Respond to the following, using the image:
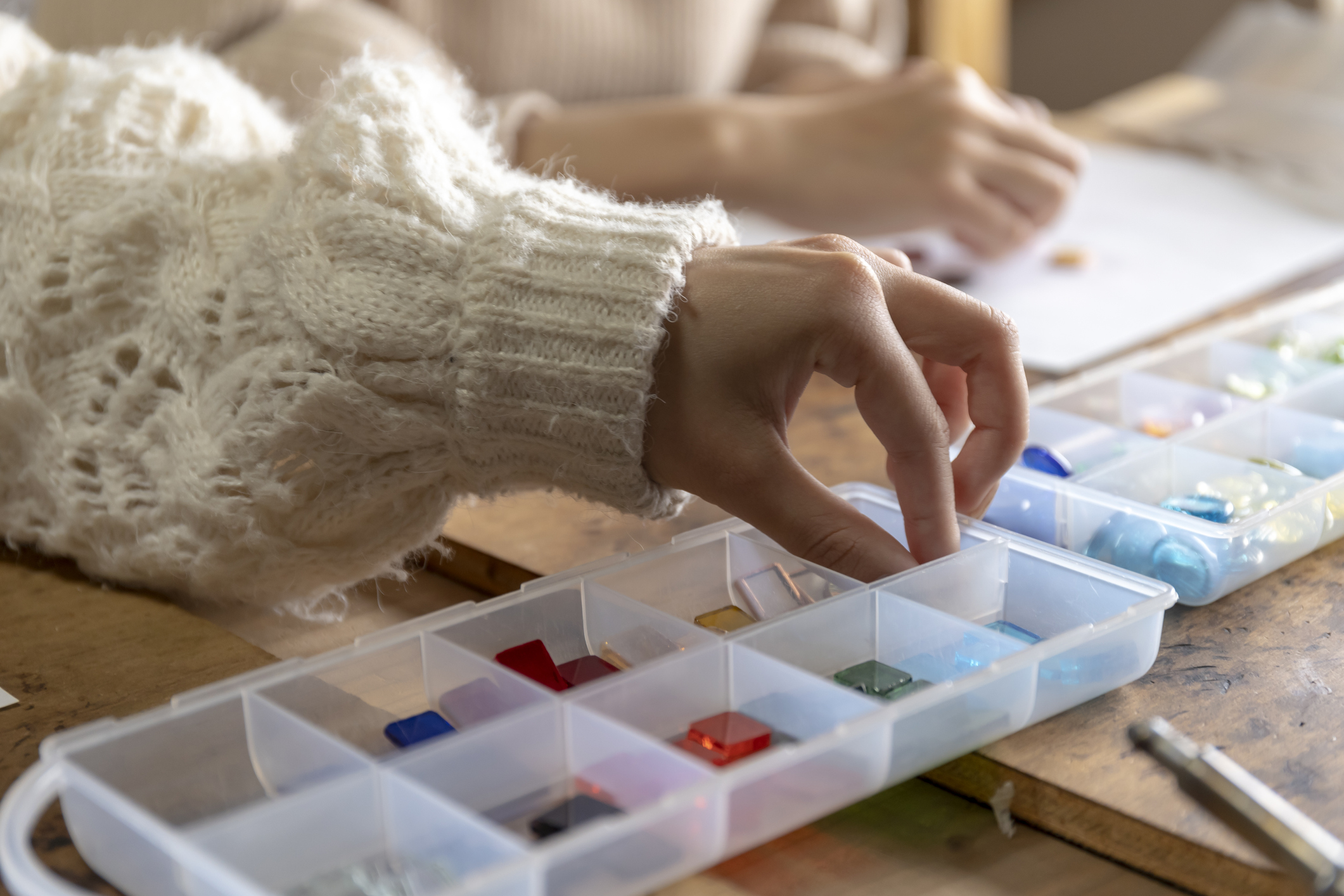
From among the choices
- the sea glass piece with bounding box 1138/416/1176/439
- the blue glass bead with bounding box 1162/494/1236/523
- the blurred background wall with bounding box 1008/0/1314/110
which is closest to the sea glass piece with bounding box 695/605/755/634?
the blue glass bead with bounding box 1162/494/1236/523

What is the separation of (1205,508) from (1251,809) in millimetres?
255

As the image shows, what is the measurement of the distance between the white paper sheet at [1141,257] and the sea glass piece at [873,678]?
1.58ft

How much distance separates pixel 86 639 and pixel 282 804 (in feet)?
0.86

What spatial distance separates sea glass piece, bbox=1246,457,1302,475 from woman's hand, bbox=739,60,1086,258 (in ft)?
1.55

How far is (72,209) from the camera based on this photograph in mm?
604

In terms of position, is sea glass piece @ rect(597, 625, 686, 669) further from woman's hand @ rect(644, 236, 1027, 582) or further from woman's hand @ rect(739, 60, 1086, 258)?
woman's hand @ rect(739, 60, 1086, 258)

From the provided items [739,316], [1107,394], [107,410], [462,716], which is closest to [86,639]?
[107,410]

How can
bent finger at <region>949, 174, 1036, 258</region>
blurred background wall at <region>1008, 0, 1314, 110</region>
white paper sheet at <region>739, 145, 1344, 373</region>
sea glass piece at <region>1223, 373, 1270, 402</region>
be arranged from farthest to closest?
blurred background wall at <region>1008, 0, 1314, 110</region> < bent finger at <region>949, 174, 1036, 258</region> < white paper sheet at <region>739, 145, 1344, 373</region> < sea glass piece at <region>1223, 373, 1270, 402</region>

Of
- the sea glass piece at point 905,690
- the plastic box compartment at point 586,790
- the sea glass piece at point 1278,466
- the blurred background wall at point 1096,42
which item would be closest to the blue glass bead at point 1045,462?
the sea glass piece at point 1278,466

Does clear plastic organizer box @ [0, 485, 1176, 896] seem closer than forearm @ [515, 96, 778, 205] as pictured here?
Yes

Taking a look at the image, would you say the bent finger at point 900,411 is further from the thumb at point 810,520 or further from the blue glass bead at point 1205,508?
the blue glass bead at point 1205,508

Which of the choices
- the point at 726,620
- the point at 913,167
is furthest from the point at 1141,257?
the point at 726,620

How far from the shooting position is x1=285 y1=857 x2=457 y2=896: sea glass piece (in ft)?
1.25

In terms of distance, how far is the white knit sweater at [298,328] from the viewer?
525 millimetres
